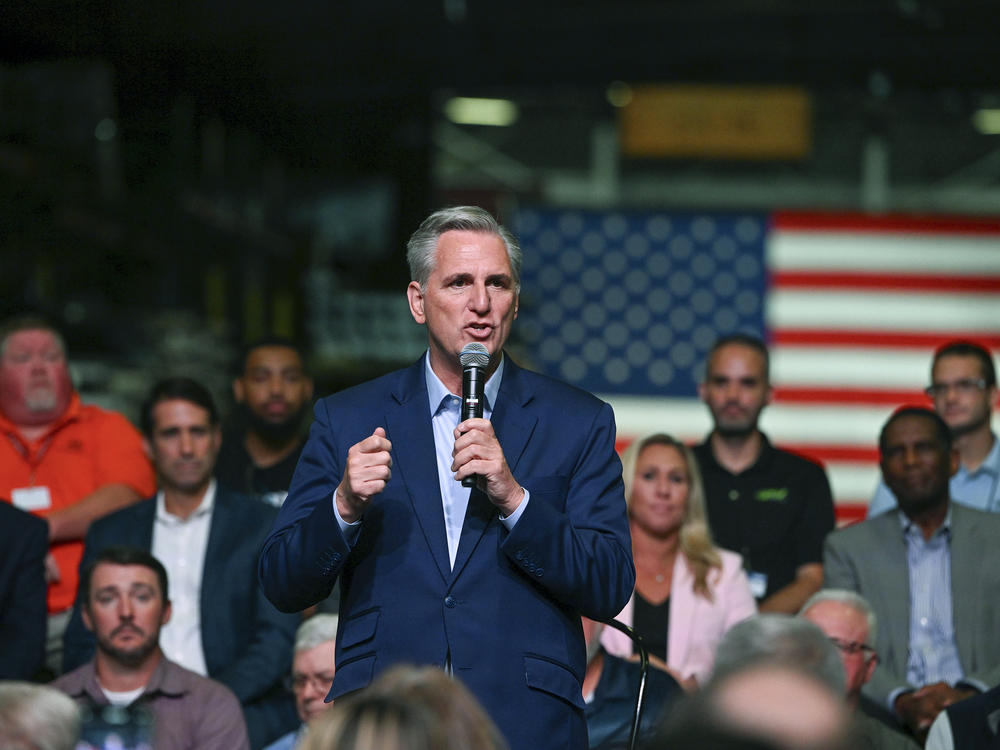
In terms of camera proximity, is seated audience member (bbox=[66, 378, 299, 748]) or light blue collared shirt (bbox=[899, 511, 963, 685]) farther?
light blue collared shirt (bbox=[899, 511, 963, 685])

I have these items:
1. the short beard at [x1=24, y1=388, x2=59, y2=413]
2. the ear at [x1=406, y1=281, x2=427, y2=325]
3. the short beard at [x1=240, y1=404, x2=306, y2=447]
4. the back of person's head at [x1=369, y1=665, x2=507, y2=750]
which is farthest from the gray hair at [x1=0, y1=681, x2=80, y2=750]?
the short beard at [x1=240, y1=404, x2=306, y2=447]

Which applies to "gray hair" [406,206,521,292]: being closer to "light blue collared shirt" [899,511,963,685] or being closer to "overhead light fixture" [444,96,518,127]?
"light blue collared shirt" [899,511,963,685]

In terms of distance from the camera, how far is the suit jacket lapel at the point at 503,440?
2.41 metres

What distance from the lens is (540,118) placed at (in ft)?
35.7

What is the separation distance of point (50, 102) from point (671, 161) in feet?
15.0

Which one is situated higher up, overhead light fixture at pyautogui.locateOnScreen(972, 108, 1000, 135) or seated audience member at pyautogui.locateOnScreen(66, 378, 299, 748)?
overhead light fixture at pyautogui.locateOnScreen(972, 108, 1000, 135)

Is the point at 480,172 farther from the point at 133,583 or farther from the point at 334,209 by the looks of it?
the point at 133,583

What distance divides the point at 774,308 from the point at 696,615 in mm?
4386

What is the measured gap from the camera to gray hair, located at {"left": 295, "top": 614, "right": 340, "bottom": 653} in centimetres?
420

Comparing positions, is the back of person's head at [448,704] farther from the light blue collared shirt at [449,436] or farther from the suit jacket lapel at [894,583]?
the suit jacket lapel at [894,583]

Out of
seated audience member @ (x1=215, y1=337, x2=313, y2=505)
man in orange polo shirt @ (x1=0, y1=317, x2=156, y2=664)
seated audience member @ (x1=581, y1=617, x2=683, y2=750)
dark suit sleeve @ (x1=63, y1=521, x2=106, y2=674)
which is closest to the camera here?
seated audience member @ (x1=581, y1=617, x2=683, y2=750)

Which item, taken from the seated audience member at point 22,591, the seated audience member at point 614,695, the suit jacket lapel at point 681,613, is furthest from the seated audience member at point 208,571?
the suit jacket lapel at point 681,613

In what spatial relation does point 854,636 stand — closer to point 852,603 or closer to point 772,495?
point 852,603

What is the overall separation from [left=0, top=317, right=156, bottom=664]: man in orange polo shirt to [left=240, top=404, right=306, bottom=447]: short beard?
49cm
